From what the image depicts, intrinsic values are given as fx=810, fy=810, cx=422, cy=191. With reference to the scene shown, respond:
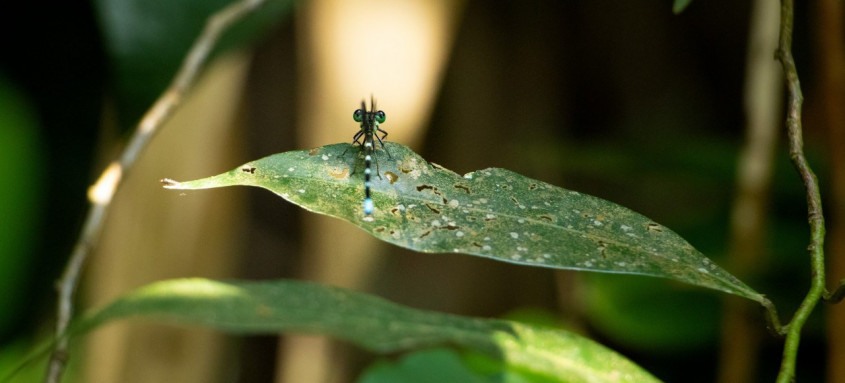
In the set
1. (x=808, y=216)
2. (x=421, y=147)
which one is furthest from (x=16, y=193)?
(x=808, y=216)

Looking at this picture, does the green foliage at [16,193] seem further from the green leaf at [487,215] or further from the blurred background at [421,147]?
the green leaf at [487,215]

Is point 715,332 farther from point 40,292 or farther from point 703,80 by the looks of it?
point 40,292

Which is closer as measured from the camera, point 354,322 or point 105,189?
point 354,322

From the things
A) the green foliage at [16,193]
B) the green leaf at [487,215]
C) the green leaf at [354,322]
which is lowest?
the green leaf at [354,322]

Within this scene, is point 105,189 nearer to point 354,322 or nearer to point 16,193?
point 354,322

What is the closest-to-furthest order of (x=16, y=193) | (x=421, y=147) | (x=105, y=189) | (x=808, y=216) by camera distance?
(x=808, y=216)
(x=105, y=189)
(x=16, y=193)
(x=421, y=147)

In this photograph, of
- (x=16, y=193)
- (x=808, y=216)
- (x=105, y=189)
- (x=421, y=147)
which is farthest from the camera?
(x=421, y=147)

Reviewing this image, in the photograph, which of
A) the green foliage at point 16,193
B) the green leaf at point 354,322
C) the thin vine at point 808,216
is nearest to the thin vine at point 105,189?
the green leaf at point 354,322
